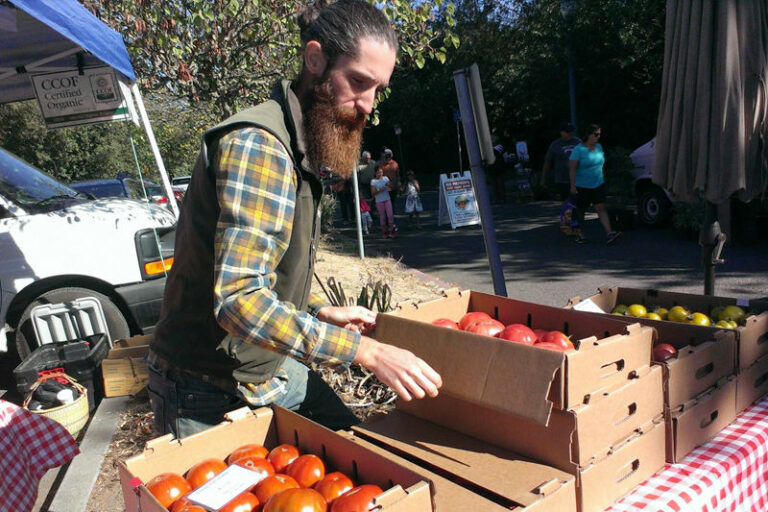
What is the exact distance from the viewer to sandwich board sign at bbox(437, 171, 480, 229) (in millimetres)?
12805

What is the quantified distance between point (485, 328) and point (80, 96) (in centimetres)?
573

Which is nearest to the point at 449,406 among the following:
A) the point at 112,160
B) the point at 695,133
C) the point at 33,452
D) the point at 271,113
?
the point at 271,113

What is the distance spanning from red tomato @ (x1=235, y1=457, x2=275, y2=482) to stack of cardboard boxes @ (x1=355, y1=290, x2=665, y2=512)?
0.37 metres

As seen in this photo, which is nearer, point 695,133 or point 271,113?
point 271,113

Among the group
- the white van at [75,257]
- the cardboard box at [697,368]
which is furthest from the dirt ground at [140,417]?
the cardboard box at [697,368]

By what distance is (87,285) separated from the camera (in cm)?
503

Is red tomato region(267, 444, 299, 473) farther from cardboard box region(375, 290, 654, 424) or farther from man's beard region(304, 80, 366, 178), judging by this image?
man's beard region(304, 80, 366, 178)

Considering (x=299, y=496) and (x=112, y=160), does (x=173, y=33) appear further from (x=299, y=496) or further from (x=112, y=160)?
(x=112, y=160)

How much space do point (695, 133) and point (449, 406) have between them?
2.39m

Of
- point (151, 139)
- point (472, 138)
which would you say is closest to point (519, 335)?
point (472, 138)

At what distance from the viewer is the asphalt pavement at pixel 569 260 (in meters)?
7.20

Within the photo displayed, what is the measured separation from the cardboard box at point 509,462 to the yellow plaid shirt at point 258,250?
47 centimetres

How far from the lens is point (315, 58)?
1732 mm

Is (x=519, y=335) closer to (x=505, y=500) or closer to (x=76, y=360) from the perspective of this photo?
(x=505, y=500)
